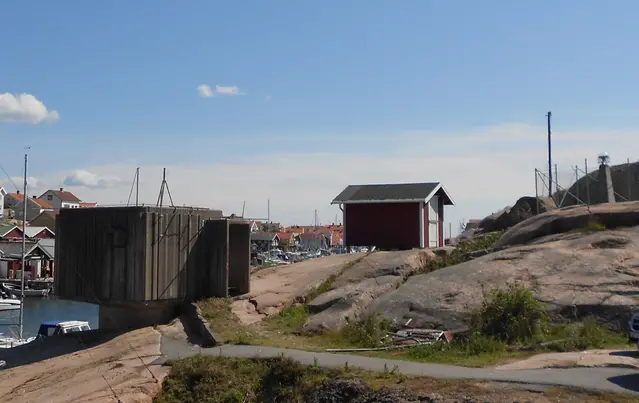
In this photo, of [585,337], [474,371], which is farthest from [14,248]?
[474,371]

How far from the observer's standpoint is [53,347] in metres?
20.7

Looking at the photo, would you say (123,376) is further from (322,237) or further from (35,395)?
(322,237)

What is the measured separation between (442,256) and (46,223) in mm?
79784

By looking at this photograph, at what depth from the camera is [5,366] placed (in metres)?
19.7

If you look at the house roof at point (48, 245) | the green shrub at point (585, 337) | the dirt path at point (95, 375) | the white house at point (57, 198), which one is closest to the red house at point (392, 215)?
the dirt path at point (95, 375)

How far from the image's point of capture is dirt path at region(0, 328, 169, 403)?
1466 centimetres

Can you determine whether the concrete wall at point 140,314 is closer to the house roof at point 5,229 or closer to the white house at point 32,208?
the house roof at point 5,229

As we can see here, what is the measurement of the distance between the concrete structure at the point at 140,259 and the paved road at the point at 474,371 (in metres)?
4.08

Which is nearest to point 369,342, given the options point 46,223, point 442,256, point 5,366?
point 442,256

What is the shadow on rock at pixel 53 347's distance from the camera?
2000cm

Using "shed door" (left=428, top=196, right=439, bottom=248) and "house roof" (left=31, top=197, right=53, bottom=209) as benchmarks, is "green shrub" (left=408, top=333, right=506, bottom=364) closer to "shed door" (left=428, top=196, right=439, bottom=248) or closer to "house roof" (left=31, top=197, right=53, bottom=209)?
"shed door" (left=428, top=196, right=439, bottom=248)

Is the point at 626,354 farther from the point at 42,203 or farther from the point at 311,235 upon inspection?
the point at 42,203

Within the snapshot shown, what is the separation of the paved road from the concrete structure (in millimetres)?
4081

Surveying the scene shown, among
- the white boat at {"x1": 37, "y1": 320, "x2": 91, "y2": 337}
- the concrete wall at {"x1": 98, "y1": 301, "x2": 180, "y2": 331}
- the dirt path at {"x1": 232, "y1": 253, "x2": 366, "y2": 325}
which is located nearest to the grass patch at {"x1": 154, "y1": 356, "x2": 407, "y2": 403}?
the dirt path at {"x1": 232, "y1": 253, "x2": 366, "y2": 325}
